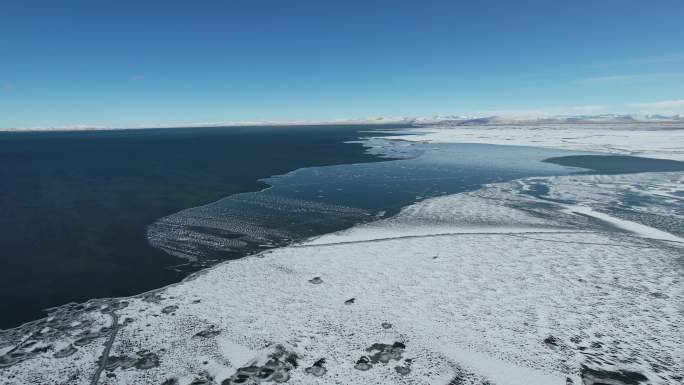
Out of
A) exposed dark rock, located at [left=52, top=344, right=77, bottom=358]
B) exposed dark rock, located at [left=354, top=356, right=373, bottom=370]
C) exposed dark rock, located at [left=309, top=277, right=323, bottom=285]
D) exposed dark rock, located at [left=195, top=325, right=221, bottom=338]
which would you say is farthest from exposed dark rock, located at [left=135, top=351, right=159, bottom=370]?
exposed dark rock, located at [left=309, top=277, right=323, bottom=285]

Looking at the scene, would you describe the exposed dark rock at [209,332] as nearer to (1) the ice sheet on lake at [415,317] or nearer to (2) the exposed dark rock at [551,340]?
(1) the ice sheet on lake at [415,317]

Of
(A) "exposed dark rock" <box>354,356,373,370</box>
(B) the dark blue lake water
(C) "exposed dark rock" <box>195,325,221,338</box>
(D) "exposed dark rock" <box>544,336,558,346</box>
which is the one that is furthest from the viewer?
(B) the dark blue lake water

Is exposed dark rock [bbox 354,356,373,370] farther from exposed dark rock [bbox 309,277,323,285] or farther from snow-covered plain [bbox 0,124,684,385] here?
exposed dark rock [bbox 309,277,323,285]

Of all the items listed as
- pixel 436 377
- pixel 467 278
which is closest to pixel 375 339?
pixel 436 377

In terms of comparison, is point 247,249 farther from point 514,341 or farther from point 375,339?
point 514,341

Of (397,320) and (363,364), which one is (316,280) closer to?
(397,320)

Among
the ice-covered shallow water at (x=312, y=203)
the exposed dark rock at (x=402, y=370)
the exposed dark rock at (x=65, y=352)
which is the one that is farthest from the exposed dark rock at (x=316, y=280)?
the exposed dark rock at (x=65, y=352)
